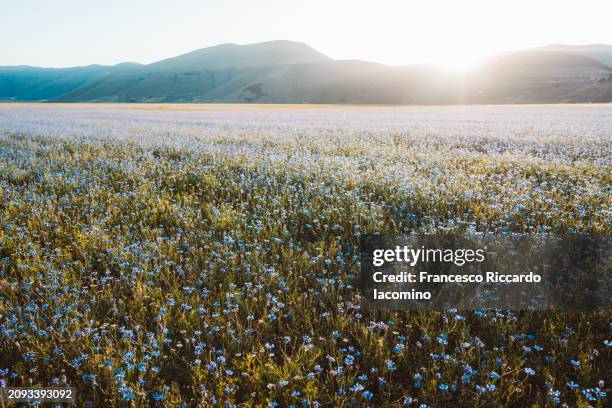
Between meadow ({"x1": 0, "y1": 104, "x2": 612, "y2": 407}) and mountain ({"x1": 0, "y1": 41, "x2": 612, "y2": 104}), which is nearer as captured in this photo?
meadow ({"x1": 0, "y1": 104, "x2": 612, "y2": 407})

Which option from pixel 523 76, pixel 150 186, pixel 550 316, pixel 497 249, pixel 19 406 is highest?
pixel 523 76

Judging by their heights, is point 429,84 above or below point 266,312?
above

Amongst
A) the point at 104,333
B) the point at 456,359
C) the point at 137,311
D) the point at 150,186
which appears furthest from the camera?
the point at 150,186

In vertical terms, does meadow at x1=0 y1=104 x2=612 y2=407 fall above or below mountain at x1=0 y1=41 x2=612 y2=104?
below

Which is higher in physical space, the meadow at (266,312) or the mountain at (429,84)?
the mountain at (429,84)

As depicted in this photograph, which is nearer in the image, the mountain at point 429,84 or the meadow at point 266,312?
the meadow at point 266,312

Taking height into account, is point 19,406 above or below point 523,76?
below

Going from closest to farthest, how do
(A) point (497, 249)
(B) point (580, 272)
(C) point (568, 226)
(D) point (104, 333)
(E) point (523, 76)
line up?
(D) point (104, 333), (B) point (580, 272), (A) point (497, 249), (C) point (568, 226), (E) point (523, 76)

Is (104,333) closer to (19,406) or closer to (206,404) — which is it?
(19,406)

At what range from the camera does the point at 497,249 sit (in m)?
4.18

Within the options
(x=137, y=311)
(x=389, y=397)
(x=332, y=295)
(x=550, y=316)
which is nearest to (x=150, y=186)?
(x=137, y=311)

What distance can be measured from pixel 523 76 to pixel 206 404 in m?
159

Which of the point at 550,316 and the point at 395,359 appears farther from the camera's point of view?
the point at 550,316

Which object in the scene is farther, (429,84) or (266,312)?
(429,84)
